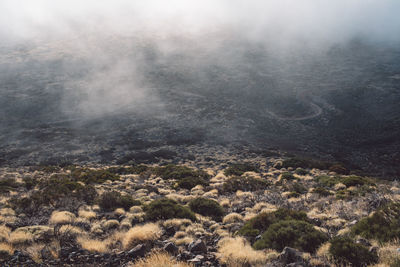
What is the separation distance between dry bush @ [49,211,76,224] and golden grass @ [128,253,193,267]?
16.8 ft

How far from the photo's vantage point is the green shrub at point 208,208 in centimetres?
1149

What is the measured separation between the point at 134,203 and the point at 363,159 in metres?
41.9

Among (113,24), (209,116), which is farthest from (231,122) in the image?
(113,24)

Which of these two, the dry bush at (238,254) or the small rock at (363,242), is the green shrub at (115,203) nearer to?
the dry bush at (238,254)

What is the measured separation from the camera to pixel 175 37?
127 m

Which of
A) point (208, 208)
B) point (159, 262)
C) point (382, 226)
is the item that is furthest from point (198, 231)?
point (382, 226)

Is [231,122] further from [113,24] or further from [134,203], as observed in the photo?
[113,24]

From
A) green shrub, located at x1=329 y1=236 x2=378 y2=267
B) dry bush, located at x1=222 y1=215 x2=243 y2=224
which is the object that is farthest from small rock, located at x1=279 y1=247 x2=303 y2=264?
dry bush, located at x1=222 y1=215 x2=243 y2=224

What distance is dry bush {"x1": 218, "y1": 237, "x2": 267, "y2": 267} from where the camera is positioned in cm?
613

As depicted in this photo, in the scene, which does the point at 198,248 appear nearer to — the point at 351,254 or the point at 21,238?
the point at 351,254

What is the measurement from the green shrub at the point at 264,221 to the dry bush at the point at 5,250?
632cm

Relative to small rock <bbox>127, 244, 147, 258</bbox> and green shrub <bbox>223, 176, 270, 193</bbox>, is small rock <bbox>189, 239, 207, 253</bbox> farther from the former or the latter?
green shrub <bbox>223, 176, 270, 193</bbox>

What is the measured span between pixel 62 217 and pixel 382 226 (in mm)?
10615

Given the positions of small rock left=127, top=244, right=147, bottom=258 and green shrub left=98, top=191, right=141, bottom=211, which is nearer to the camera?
small rock left=127, top=244, right=147, bottom=258
